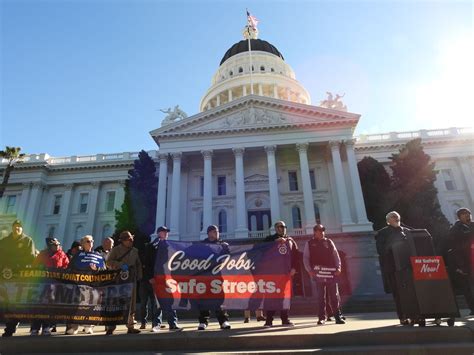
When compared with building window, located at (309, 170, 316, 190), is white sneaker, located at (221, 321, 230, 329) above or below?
below

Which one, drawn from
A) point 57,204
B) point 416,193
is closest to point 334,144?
point 416,193

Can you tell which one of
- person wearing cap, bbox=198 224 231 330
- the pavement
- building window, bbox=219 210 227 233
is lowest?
the pavement

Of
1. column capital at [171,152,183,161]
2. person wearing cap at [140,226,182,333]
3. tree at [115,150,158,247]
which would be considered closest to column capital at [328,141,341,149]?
column capital at [171,152,183,161]

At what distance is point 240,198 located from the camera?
30219 mm

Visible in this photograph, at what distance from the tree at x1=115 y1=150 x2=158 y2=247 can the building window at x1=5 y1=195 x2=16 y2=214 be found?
15366 mm

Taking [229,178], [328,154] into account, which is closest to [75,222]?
[229,178]

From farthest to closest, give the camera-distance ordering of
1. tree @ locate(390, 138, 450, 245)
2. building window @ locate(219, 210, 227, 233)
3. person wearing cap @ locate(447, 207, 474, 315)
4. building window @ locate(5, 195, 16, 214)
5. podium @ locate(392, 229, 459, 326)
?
building window @ locate(5, 195, 16, 214), building window @ locate(219, 210, 227, 233), tree @ locate(390, 138, 450, 245), person wearing cap @ locate(447, 207, 474, 315), podium @ locate(392, 229, 459, 326)

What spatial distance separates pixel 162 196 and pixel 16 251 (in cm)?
2409

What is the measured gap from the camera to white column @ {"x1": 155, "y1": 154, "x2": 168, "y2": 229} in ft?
98.8

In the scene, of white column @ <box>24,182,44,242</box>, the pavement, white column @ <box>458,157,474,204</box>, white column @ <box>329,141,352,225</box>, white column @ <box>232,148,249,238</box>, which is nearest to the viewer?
the pavement

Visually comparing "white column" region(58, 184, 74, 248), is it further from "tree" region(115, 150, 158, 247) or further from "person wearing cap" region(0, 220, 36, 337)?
"person wearing cap" region(0, 220, 36, 337)

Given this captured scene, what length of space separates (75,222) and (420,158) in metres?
37.2

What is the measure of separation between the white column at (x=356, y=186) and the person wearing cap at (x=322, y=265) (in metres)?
22.3

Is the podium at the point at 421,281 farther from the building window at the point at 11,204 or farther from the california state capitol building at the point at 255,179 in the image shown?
the building window at the point at 11,204
